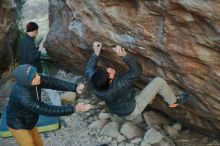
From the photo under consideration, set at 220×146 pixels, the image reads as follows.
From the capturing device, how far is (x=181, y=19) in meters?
5.98

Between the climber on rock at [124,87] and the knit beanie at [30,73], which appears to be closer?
the knit beanie at [30,73]

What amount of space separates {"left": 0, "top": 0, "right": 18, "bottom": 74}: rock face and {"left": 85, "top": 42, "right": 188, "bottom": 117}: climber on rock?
4.20 m

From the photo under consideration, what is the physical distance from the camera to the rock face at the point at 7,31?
406 inches

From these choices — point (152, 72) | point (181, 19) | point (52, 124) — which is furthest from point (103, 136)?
point (181, 19)

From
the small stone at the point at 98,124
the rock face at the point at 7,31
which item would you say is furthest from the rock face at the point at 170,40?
the rock face at the point at 7,31

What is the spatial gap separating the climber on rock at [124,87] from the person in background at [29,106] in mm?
374

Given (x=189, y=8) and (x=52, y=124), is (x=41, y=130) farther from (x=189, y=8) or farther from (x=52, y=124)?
(x=189, y=8)

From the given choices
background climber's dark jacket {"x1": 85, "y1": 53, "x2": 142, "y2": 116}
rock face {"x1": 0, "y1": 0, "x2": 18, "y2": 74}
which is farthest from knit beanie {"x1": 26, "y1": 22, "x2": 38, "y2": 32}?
rock face {"x1": 0, "y1": 0, "x2": 18, "y2": 74}

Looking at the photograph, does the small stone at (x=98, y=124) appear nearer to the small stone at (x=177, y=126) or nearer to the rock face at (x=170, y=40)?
the rock face at (x=170, y=40)

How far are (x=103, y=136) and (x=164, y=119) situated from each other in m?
1.30

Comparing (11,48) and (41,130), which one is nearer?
(41,130)

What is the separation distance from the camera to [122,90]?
6.44 metres

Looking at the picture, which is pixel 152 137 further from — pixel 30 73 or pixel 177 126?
pixel 30 73

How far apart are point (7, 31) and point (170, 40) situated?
5493 millimetres
